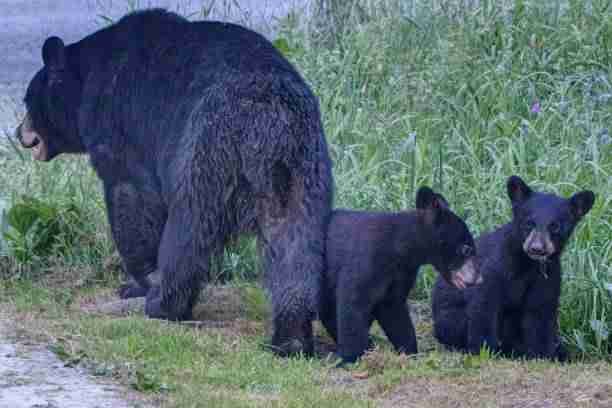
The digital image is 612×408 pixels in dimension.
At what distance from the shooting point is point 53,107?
7.35 metres

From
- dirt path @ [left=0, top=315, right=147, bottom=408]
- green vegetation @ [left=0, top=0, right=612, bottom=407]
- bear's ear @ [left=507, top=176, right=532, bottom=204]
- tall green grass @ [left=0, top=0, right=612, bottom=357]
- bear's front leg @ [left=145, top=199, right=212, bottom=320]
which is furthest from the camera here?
tall green grass @ [left=0, top=0, right=612, bottom=357]

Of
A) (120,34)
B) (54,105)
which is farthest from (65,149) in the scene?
(120,34)

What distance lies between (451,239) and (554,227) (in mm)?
488

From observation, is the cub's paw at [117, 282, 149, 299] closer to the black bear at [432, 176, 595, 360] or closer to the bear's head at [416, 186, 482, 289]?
the black bear at [432, 176, 595, 360]

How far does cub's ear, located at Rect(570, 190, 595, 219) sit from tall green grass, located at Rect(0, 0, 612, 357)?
574 millimetres

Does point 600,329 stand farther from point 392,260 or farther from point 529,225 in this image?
point 392,260

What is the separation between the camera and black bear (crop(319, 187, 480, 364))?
19.2 ft

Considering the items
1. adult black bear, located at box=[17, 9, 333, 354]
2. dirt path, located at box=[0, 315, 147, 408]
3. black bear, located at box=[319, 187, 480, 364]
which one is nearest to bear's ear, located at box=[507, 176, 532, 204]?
black bear, located at box=[319, 187, 480, 364]

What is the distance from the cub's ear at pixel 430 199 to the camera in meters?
5.83

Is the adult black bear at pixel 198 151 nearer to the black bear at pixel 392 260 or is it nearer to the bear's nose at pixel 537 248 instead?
the black bear at pixel 392 260

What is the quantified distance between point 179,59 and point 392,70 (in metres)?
2.67

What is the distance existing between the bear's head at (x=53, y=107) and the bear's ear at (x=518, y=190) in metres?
2.64

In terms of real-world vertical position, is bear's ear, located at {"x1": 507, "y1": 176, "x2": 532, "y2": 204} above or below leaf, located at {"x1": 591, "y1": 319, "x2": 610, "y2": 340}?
above

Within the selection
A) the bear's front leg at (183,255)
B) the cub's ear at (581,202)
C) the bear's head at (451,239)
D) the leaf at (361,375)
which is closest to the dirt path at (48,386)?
the bear's front leg at (183,255)
